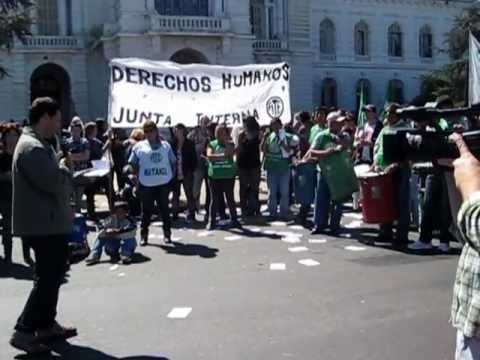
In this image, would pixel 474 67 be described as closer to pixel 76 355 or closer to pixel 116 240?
pixel 116 240

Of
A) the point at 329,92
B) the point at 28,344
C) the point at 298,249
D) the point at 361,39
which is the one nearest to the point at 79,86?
the point at 329,92

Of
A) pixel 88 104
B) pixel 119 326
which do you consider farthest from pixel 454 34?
pixel 119 326

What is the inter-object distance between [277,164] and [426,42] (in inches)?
1654

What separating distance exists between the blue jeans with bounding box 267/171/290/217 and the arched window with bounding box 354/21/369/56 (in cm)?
3735

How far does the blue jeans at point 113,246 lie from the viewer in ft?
31.2

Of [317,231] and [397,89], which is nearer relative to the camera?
[317,231]

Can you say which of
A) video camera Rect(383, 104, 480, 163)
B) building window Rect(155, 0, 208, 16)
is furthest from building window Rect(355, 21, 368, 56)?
video camera Rect(383, 104, 480, 163)

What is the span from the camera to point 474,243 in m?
2.62

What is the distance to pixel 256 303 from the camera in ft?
22.7

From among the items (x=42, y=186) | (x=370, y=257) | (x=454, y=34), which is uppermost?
(x=454, y=34)

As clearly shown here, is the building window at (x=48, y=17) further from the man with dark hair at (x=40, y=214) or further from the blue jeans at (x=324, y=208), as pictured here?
the man with dark hair at (x=40, y=214)

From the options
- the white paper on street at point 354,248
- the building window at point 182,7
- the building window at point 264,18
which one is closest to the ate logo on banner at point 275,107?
the white paper on street at point 354,248

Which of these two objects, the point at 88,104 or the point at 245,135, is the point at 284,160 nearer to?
the point at 245,135

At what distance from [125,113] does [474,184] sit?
34.7 feet
